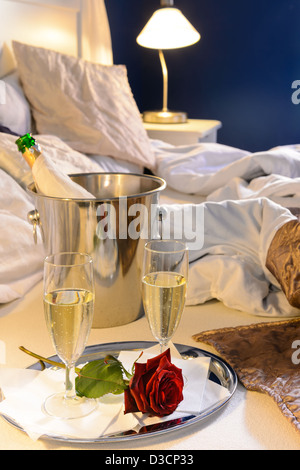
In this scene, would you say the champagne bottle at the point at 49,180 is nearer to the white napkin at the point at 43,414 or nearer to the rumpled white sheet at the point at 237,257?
the rumpled white sheet at the point at 237,257

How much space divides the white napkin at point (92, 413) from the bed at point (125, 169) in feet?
0.05

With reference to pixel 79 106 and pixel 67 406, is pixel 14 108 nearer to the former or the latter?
pixel 79 106

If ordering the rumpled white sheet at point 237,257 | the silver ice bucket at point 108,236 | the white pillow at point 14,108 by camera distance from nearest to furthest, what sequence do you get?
the silver ice bucket at point 108,236
the rumpled white sheet at point 237,257
the white pillow at point 14,108

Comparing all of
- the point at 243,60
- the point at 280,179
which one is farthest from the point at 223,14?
the point at 280,179

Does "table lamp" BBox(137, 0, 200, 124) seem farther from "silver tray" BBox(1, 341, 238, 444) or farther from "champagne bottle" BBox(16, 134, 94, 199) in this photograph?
"silver tray" BBox(1, 341, 238, 444)

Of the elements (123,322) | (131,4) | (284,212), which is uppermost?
(131,4)

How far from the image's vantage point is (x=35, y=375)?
2.21 feet

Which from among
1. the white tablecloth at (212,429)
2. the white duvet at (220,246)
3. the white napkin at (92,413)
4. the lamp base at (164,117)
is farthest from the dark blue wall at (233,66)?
the white napkin at (92,413)

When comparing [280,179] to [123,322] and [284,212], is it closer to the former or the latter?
[284,212]

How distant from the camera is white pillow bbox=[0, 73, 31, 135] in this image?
62.3 inches

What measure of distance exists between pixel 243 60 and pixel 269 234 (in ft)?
9.32

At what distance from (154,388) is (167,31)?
2.51 meters

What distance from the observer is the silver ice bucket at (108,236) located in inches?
31.6

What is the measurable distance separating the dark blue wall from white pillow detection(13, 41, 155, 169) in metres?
1.52
